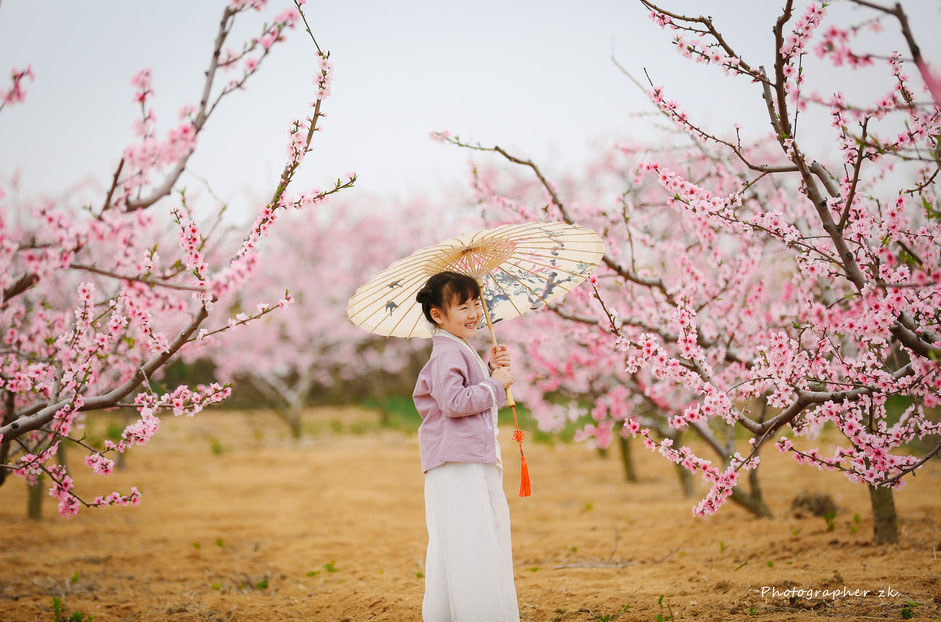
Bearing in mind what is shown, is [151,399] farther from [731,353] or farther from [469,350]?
[731,353]

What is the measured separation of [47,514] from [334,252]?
10541 mm

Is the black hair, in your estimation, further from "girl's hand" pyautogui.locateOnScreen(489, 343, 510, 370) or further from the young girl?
"girl's hand" pyautogui.locateOnScreen(489, 343, 510, 370)

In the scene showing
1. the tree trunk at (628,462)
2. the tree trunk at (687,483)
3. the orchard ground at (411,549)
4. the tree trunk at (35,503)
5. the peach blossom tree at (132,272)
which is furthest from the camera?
the tree trunk at (628,462)

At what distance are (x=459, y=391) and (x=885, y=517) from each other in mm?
3244

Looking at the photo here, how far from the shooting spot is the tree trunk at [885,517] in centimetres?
423

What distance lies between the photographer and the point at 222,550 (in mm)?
5656

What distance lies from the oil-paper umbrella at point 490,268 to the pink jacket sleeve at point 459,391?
0.32 meters

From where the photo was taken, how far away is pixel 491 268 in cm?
327

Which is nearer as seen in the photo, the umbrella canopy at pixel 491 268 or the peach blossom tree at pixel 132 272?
the peach blossom tree at pixel 132 272

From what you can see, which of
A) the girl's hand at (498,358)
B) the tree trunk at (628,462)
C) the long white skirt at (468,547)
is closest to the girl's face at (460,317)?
the girl's hand at (498,358)

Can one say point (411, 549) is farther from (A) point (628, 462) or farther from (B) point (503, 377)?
(A) point (628, 462)

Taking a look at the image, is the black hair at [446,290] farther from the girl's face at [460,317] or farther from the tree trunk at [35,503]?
the tree trunk at [35,503]

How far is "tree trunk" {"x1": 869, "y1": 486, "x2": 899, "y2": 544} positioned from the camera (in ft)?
13.9

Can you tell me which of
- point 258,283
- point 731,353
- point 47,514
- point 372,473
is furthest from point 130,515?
point 258,283
